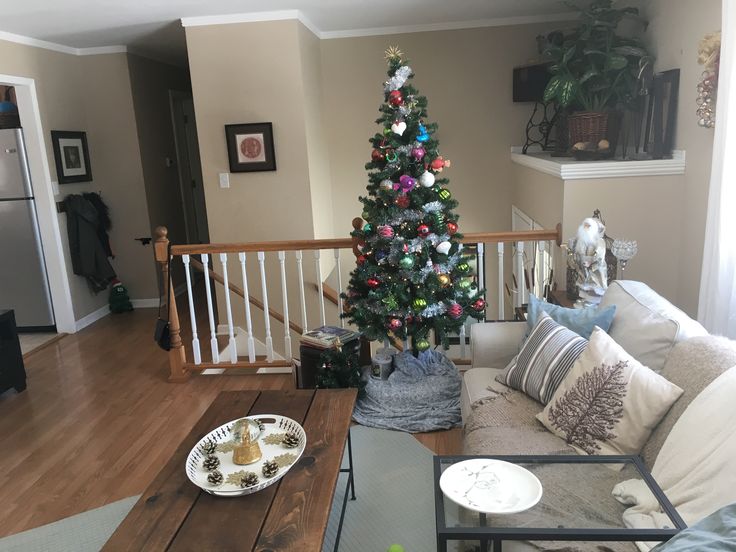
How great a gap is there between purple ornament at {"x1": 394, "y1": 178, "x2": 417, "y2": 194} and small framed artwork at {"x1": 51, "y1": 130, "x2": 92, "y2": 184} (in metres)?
3.56

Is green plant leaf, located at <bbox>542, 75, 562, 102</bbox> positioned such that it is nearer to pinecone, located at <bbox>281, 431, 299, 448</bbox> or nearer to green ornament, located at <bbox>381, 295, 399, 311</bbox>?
green ornament, located at <bbox>381, 295, 399, 311</bbox>

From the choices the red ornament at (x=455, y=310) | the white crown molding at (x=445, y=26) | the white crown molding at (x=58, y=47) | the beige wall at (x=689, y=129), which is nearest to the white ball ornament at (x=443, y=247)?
the red ornament at (x=455, y=310)

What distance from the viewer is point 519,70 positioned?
16.8 ft

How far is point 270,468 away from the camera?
1867mm

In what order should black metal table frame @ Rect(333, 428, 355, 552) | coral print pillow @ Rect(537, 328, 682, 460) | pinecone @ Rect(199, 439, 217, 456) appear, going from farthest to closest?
black metal table frame @ Rect(333, 428, 355, 552) → pinecone @ Rect(199, 439, 217, 456) → coral print pillow @ Rect(537, 328, 682, 460)

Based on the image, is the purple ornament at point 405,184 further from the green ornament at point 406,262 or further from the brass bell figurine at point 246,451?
the brass bell figurine at point 246,451

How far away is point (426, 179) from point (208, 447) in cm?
173

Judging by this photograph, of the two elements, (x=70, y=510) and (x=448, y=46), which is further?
(x=448, y=46)

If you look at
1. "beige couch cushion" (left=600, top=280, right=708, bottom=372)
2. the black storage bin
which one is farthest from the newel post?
"beige couch cushion" (left=600, top=280, right=708, bottom=372)

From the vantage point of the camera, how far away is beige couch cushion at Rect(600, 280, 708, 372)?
82.4 inches

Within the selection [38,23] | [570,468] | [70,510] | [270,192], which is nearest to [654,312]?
[570,468]

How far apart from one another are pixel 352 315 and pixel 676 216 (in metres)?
1.95

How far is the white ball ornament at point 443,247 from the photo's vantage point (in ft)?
10.2

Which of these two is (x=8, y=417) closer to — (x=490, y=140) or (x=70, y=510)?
(x=70, y=510)
